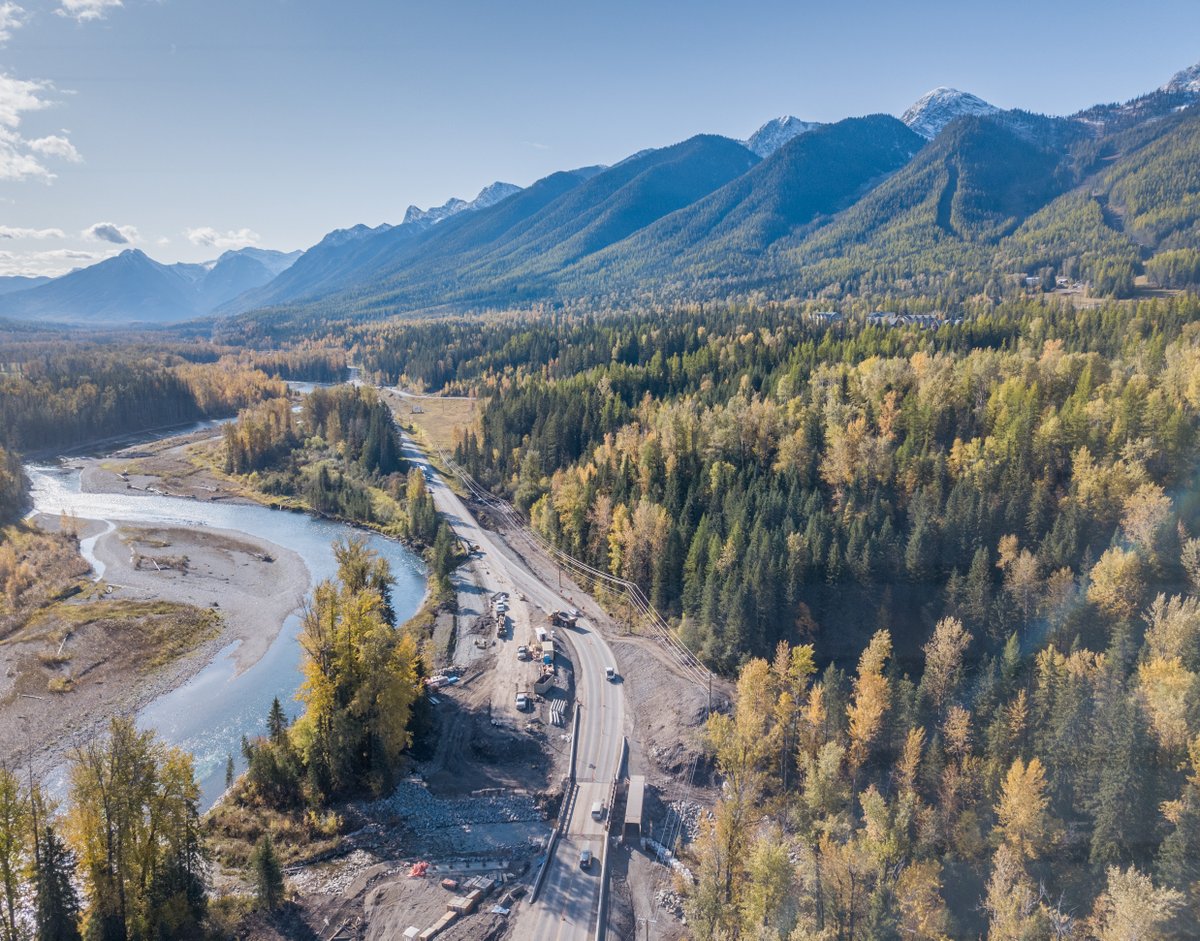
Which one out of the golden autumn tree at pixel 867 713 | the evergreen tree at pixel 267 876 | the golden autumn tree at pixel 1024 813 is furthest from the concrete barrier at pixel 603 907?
the golden autumn tree at pixel 1024 813

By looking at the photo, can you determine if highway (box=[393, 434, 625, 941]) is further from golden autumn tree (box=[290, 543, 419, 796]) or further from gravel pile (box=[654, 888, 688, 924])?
golden autumn tree (box=[290, 543, 419, 796])

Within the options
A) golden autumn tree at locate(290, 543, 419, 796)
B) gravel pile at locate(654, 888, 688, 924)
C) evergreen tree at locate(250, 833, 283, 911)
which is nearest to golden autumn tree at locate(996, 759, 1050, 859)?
gravel pile at locate(654, 888, 688, 924)

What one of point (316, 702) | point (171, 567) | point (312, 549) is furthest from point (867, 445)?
point (171, 567)

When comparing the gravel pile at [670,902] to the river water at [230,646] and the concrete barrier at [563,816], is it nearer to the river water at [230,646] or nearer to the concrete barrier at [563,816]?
the concrete barrier at [563,816]

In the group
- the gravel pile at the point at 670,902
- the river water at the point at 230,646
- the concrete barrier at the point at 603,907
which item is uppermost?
the river water at the point at 230,646

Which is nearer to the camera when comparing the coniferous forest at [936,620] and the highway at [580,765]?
the highway at [580,765]

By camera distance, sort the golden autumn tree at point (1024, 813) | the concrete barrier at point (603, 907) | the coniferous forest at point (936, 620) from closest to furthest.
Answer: the concrete barrier at point (603, 907)
the coniferous forest at point (936, 620)
the golden autumn tree at point (1024, 813)
